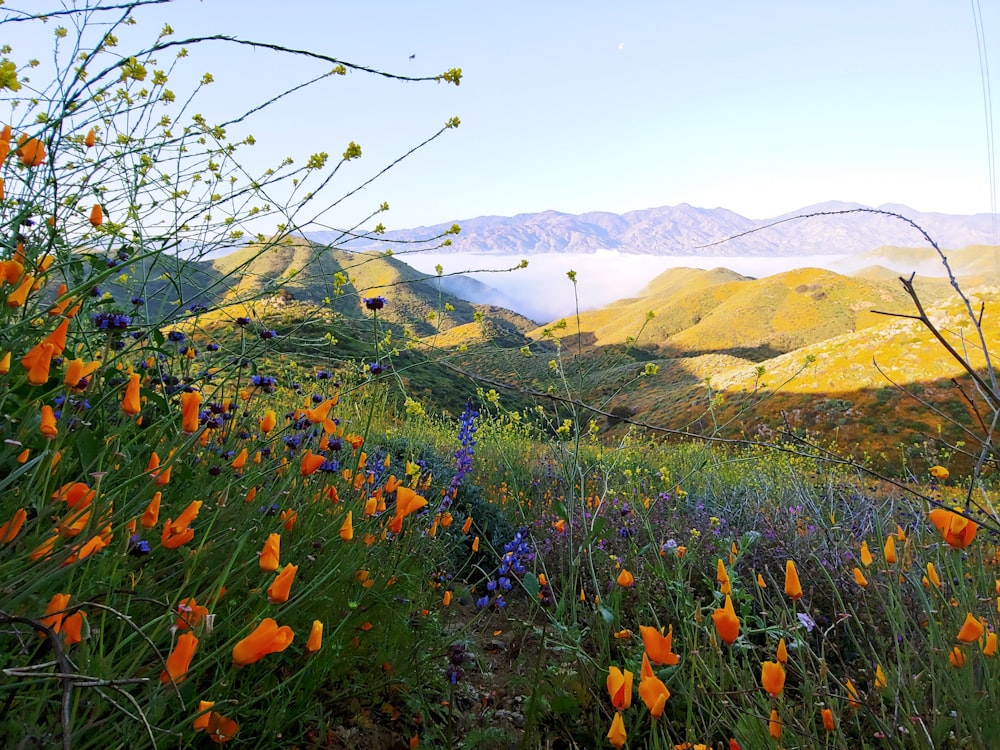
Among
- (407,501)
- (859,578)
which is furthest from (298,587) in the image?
(859,578)

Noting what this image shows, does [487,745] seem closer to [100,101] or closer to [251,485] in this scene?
[251,485]

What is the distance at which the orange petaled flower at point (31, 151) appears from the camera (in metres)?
1.33

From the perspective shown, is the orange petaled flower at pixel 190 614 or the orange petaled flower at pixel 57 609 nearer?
the orange petaled flower at pixel 57 609

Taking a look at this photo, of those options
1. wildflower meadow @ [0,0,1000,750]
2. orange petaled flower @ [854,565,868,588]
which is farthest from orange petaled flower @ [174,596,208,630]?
orange petaled flower @ [854,565,868,588]

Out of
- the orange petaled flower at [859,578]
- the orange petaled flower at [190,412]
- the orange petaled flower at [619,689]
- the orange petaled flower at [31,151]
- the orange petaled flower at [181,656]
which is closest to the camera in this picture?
the orange petaled flower at [181,656]

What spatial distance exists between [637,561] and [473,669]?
0.94 metres

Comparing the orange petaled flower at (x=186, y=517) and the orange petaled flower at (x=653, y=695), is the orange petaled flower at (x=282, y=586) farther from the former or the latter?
the orange petaled flower at (x=653, y=695)

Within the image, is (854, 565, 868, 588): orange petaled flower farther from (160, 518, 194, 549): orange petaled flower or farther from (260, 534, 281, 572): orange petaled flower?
(160, 518, 194, 549): orange petaled flower

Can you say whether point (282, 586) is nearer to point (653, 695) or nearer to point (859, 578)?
point (653, 695)

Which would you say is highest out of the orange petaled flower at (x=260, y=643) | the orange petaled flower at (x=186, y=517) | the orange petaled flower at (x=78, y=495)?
the orange petaled flower at (x=78, y=495)

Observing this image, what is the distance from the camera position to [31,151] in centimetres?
136

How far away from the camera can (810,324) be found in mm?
59188

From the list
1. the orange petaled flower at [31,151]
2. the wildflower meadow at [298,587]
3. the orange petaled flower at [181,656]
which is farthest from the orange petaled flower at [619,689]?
the orange petaled flower at [31,151]

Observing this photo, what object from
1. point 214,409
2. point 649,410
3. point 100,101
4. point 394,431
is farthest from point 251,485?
point 649,410
